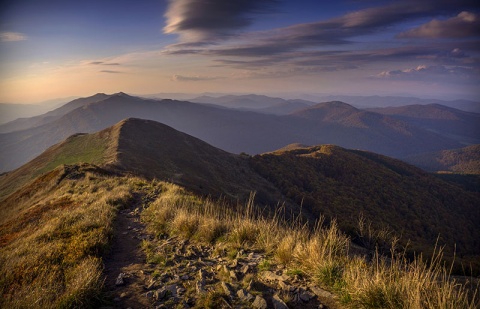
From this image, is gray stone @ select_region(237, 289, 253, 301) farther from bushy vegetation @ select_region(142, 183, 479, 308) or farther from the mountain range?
the mountain range

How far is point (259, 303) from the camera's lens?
4.60 metres

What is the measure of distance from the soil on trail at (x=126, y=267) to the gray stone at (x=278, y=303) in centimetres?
233

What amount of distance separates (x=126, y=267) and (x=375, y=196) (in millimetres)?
90326

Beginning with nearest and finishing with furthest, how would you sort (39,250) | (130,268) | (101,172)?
(130,268)
(39,250)
(101,172)

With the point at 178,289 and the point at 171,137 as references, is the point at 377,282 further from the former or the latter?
the point at 171,137

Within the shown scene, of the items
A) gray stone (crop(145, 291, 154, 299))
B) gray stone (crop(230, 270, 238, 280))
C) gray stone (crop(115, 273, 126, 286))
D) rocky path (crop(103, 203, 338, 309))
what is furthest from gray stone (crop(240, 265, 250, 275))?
gray stone (crop(115, 273, 126, 286))

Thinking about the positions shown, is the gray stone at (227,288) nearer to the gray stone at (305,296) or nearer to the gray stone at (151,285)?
the gray stone at (305,296)

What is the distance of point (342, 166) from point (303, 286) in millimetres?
97647

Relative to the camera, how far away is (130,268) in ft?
21.7

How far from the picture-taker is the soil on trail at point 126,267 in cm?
520

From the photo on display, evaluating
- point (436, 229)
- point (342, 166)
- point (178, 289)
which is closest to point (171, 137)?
point (342, 166)

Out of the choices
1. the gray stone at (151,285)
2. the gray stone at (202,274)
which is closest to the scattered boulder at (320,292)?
the gray stone at (202,274)

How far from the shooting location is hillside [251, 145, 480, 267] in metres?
64.4

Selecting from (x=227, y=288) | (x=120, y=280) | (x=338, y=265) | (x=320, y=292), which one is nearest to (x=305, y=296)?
(x=320, y=292)
